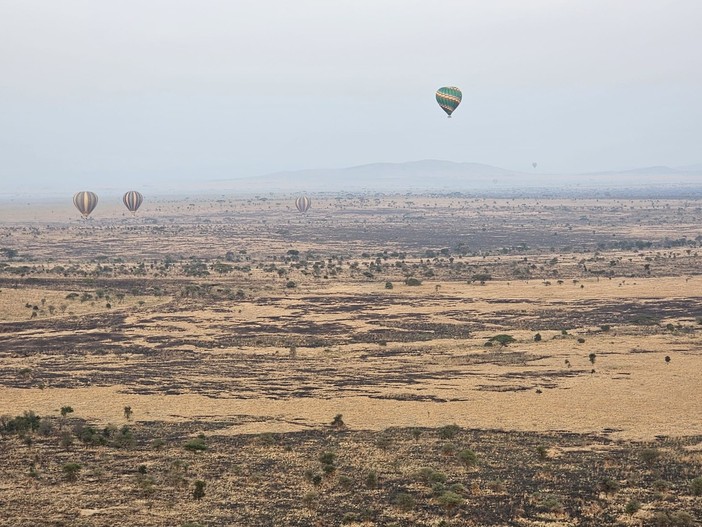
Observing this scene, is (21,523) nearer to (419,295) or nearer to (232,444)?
(232,444)

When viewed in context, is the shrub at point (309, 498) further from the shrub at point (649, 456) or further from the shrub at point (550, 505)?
the shrub at point (649, 456)

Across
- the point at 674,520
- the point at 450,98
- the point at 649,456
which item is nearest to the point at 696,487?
the point at 674,520

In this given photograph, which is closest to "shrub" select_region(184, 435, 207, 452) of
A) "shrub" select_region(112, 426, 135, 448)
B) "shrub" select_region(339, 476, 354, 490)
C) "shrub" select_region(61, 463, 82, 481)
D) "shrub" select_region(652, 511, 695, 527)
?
"shrub" select_region(112, 426, 135, 448)

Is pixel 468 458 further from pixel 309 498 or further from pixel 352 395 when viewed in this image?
pixel 352 395

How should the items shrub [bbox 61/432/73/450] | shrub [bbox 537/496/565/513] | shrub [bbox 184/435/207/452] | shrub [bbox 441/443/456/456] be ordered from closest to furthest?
shrub [bbox 537/496/565/513], shrub [bbox 441/443/456/456], shrub [bbox 184/435/207/452], shrub [bbox 61/432/73/450]

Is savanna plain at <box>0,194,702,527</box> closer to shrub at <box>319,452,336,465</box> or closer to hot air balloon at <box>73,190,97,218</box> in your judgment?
shrub at <box>319,452,336,465</box>

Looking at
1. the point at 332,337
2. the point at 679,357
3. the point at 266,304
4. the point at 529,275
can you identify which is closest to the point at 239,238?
the point at 529,275
